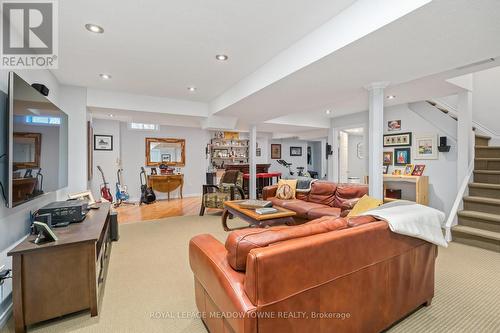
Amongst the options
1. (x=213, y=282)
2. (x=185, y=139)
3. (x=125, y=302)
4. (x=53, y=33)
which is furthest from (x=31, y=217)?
(x=185, y=139)

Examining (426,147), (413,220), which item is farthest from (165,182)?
(426,147)

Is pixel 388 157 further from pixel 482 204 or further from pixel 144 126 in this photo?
pixel 144 126

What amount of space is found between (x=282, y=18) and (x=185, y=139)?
592 cm

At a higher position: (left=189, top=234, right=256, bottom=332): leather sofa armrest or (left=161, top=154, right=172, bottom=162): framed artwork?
(left=161, top=154, right=172, bottom=162): framed artwork

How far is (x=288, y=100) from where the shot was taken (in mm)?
3762

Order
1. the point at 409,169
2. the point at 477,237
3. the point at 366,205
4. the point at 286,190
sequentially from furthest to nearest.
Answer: the point at 409,169, the point at 286,190, the point at 477,237, the point at 366,205

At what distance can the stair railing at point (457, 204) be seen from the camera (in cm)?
343

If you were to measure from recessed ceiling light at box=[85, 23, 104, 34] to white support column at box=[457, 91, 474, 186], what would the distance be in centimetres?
520

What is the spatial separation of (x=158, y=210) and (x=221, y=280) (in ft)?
15.8

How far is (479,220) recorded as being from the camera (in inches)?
133

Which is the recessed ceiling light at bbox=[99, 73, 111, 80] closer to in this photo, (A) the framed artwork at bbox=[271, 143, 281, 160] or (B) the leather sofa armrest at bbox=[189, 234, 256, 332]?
(B) the leather sofa armrest at bbox=[189, 234, 256, 332]

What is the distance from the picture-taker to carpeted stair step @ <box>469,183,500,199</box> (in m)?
3.56

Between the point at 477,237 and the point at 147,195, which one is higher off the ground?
the point at 147,195

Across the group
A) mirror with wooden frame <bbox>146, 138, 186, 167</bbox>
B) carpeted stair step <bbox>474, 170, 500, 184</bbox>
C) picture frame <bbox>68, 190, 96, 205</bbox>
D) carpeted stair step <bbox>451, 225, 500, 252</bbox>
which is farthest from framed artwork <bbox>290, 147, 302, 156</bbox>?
picture frame <bbox>68, 190, 96, 205</bbox>
